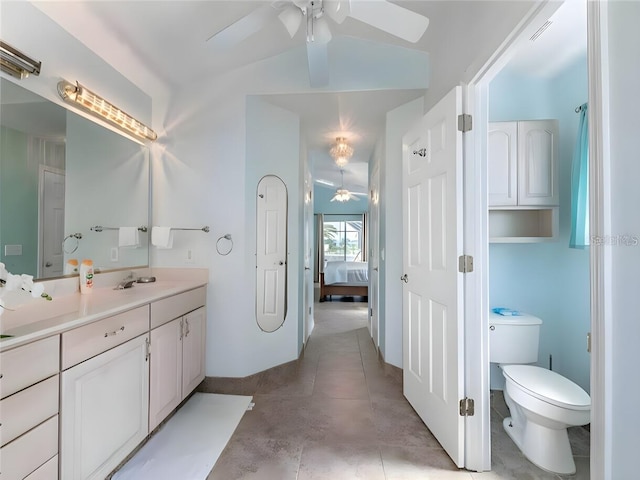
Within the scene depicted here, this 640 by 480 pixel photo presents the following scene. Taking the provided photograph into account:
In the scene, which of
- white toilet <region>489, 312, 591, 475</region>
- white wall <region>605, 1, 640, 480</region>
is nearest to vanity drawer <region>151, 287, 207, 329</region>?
white wall <region>605, 1, 640, 480</region>

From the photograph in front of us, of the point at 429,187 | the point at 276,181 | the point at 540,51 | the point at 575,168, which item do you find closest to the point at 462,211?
the point at 429,187

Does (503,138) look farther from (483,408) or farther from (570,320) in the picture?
(483,408)

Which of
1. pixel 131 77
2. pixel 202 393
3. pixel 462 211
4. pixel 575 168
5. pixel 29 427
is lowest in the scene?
pixel 202 393

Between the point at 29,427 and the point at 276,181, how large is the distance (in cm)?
213

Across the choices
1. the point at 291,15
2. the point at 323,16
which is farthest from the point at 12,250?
the point at 323,16

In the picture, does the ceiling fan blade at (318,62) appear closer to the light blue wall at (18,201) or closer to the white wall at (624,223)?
the white wall at (624,223)

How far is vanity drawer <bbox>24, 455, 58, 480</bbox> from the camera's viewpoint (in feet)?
3.34

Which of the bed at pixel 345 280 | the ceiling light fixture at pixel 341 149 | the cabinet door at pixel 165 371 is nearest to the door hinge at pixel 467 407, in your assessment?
the cabinet door at pixel 165 371

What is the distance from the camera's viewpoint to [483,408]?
151 cm

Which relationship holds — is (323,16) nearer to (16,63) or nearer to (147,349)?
(16,63)

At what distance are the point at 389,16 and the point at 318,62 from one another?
0.64 metres

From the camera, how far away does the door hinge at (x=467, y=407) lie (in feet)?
5.00

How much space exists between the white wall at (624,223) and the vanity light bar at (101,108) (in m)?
2.41

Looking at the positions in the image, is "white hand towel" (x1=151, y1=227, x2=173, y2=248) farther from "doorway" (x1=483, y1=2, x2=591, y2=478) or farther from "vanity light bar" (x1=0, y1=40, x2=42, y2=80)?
"doorway" (x1=483, y1=2, x2=591, y2=478)
